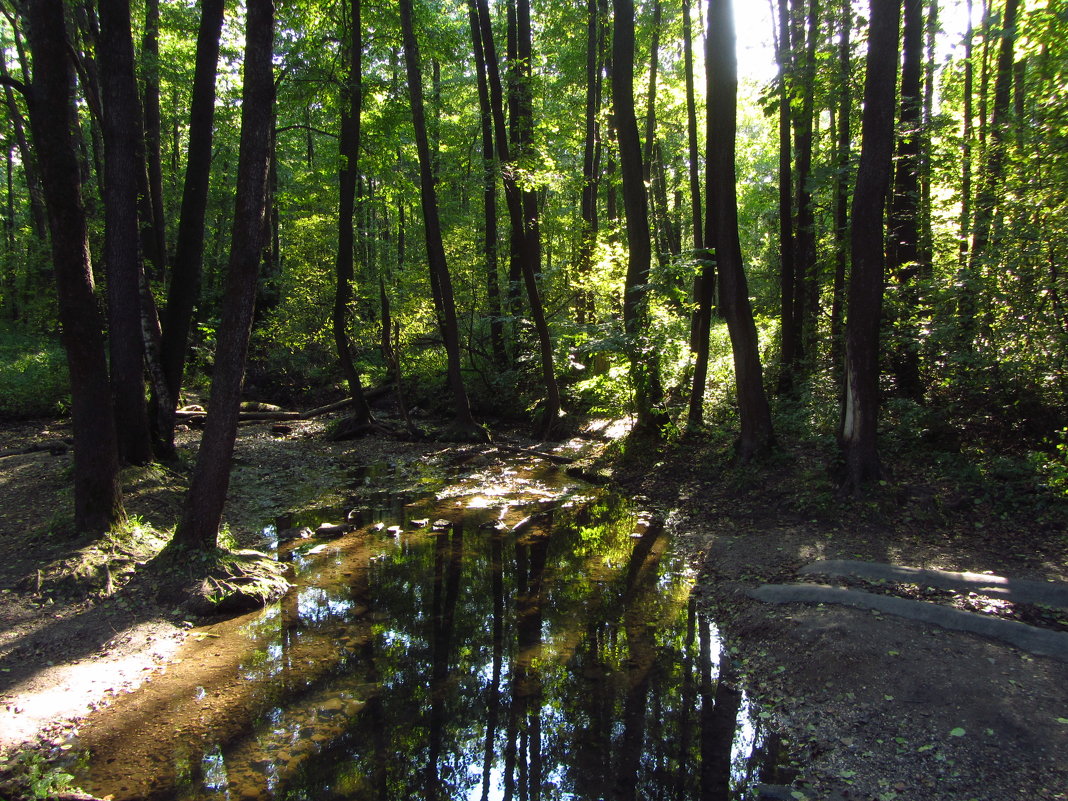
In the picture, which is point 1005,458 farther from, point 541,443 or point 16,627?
point 16,627

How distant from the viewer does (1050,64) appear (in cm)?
809

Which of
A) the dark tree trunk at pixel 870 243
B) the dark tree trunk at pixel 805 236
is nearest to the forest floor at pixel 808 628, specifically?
the dark tree trunk at pixel 870 243

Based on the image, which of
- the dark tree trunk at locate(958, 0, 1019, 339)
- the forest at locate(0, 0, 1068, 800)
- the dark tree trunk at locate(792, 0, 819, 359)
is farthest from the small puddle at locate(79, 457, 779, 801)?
the dark tree trunk at locate(792, 0, 819, 359)

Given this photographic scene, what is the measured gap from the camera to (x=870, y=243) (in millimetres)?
8219

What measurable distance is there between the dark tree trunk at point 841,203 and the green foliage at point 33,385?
1692cm

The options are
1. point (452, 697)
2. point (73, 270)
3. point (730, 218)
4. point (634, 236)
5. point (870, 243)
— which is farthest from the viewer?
point (634, 236)

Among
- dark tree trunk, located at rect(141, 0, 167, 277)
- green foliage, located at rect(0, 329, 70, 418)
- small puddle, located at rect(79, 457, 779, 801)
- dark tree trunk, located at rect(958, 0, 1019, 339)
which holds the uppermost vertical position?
dark tree trunk, located at rect(141, 0, 167, 277)

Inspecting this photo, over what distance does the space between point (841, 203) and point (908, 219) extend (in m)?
2.45

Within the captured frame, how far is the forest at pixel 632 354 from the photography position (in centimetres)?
605

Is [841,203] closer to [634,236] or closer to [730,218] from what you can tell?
[634,236]

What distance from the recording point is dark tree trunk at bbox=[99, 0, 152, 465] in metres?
8.66

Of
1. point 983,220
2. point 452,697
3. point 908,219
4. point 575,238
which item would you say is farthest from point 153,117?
point 983,220

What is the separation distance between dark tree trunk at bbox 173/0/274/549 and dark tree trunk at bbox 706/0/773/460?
252 inches

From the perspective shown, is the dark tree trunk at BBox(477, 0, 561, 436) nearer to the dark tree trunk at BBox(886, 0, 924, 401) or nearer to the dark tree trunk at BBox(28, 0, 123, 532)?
the dark tree trunk at BBox(886, 0, 924, 401)
